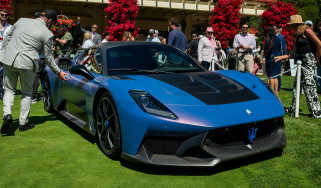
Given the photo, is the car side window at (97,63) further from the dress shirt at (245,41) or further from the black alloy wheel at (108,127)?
the dress shirt at (245,41)

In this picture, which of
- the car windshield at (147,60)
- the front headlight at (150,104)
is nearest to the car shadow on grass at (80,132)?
the car windshield at (147,60)

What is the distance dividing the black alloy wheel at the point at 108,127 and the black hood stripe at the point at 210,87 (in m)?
0.63

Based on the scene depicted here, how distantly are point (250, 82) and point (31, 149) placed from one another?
2.80 metres

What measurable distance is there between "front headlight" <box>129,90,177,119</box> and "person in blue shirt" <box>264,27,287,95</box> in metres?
4.39

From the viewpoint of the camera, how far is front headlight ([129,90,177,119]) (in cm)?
315

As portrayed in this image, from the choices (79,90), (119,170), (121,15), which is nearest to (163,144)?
(119,170)

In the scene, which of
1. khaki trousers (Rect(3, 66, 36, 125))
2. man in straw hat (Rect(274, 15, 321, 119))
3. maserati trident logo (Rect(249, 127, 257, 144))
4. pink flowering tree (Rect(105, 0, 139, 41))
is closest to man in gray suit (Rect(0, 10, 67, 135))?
khaki trousers (Rect(3, 66, 36, 125))

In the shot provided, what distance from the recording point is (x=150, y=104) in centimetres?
329

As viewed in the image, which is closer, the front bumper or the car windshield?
the front bumper

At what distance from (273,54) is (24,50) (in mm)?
4954

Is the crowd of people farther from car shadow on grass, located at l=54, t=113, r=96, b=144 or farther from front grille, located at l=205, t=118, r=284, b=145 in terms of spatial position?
front grille, located at l=205, t=118, r=284, b=145

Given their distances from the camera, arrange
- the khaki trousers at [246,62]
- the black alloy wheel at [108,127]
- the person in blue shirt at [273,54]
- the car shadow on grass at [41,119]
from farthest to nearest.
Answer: the khaki trousers at [246,62], the person in blue shirt at [273,54], the car shadow on grass at [41,119], the black alloy wheel at [108,127]

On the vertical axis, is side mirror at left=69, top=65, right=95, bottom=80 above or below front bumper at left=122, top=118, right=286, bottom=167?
above

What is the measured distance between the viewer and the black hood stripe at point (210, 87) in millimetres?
3418
